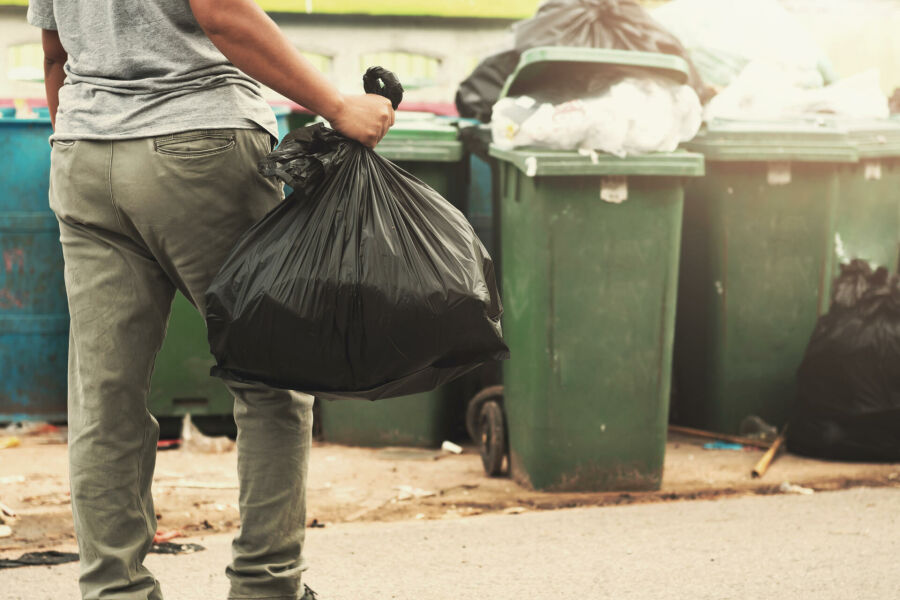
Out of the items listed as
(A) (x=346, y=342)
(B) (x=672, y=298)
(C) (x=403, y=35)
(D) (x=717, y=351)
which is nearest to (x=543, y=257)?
(B) (x=672, y=298)

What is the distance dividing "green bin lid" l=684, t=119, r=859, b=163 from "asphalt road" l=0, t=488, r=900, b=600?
1407 mm

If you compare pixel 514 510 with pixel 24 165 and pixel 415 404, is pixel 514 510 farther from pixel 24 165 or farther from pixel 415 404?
pixel 24 165

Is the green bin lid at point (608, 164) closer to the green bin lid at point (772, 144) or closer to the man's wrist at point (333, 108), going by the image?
the green bin lid at point (772, 144)

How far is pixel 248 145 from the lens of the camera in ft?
7.64

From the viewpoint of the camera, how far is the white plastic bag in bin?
3.94 meters

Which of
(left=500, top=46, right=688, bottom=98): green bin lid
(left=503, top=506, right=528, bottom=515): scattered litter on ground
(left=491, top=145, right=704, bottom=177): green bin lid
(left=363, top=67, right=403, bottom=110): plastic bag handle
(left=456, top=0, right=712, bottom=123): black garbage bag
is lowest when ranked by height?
(left=503, top=506, right=528, bottom=515): scattered litter on ground

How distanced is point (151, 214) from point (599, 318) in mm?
2073

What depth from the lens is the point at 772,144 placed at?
4.68 metres

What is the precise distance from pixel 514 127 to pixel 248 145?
199cm

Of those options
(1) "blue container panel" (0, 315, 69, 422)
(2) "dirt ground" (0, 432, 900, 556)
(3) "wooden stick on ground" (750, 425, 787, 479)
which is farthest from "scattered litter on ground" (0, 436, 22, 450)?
(3) "wooden stick on ground" (750, 425, 787, 479)

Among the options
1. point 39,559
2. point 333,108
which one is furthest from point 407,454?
point 333,108

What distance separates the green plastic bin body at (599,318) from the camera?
399 cm

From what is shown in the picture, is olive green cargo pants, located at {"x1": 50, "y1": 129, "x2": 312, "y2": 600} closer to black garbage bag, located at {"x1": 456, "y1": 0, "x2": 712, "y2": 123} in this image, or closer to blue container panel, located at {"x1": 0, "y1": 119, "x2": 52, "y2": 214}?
blue container panel, located at {"x1": 0, "y1": 119, "x2": 52, "y2": 214}

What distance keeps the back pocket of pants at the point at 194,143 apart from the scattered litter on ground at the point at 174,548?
1.62 m
